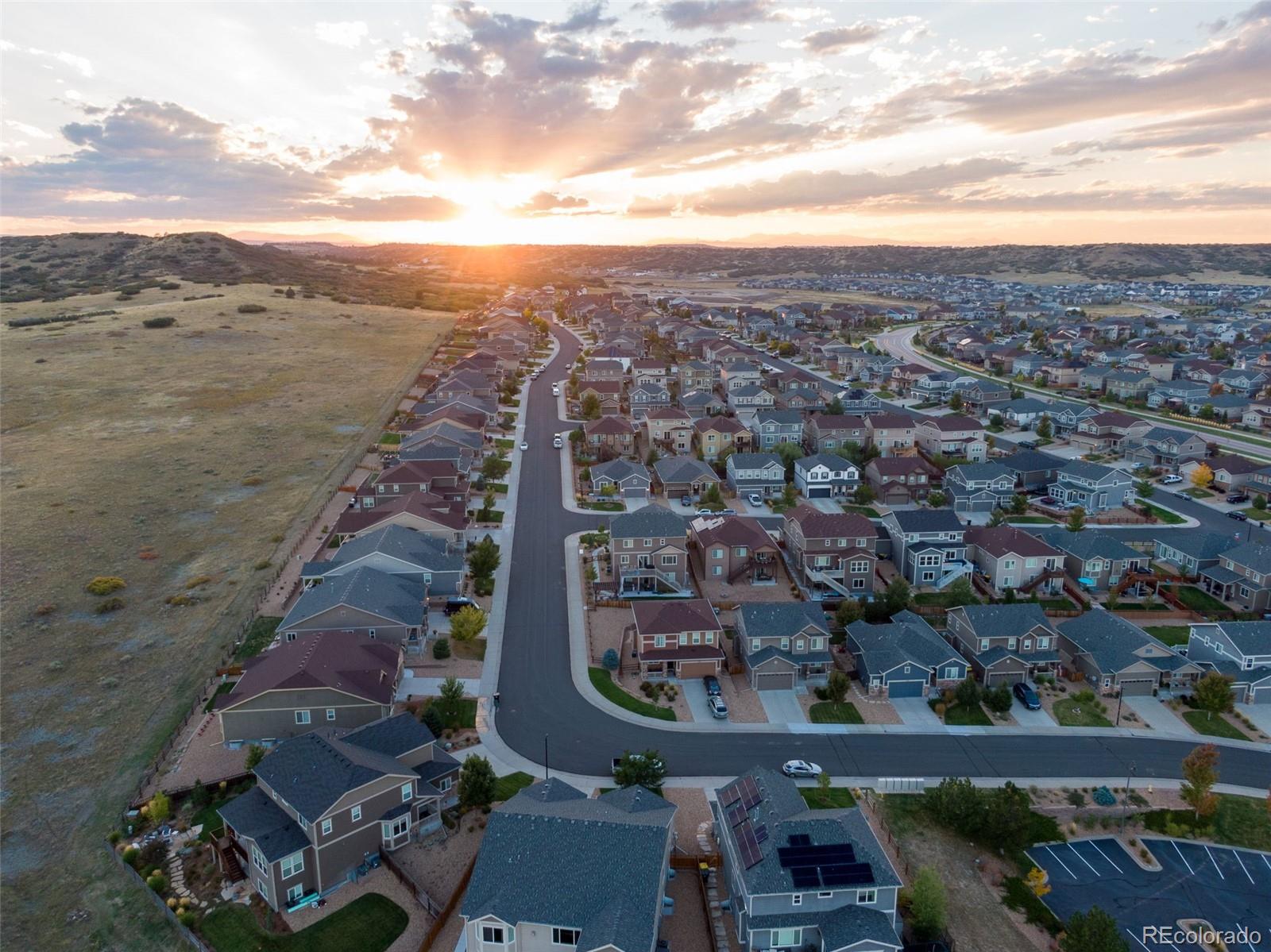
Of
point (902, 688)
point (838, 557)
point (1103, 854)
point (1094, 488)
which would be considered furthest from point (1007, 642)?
point (1094, 488)

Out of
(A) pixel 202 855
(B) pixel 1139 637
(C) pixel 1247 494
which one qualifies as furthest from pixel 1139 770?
(C) pixel 1247 494

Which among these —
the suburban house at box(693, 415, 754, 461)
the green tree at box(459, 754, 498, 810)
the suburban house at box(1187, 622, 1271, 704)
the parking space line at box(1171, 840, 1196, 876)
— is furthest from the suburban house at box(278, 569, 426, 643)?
the suburban house at box(693, 415, 754, 461)

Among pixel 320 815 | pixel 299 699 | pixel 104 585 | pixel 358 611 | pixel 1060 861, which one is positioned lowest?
pixel 1060 861

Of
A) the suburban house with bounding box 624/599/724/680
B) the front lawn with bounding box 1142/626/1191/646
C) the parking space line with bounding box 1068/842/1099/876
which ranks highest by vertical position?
the suburban house with bounding box 624/599/724/680

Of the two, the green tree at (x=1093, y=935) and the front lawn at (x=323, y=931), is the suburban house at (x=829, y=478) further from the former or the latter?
the front lawn at (x=323, y=931)

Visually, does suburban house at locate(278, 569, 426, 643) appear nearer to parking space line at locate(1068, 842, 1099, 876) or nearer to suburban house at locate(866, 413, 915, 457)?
parking space line at locate(1068, 842, 1099, 876)

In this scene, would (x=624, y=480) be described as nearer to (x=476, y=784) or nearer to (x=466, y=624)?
(x=466, y=624)

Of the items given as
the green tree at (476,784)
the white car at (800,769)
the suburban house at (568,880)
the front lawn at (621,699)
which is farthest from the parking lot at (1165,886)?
the green tree at (476,784)

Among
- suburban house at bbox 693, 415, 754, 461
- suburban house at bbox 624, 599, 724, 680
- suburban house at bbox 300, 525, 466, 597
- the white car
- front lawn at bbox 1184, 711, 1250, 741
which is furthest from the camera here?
suburban house at bbox 693, 415, 754, 461

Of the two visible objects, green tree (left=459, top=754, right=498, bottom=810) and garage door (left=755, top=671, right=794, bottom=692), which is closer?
green tree (left=459, top=754, right=498, bottom=810)
